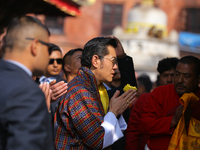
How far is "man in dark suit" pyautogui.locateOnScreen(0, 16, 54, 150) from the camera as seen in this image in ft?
4.73

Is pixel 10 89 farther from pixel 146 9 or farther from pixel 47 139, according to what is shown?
pixel 146 9

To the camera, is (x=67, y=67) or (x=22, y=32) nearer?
(x=22, y=32)

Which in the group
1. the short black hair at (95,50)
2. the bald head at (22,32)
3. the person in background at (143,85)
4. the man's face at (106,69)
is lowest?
the person in background at (143,85)

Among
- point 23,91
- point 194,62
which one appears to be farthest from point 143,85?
point 23,91

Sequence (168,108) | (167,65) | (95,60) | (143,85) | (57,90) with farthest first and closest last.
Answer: (143,85)
(167,65)
(168,108)
(95,60)
(57,90)

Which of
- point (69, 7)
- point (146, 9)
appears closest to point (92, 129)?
point (69, 7)

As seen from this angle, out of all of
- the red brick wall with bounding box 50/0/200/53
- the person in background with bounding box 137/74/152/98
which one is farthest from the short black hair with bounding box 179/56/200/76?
the red brick wall with bounding box 50/0/200/53

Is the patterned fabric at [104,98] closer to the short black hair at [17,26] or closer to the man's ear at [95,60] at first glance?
the man's ear at [95,60]

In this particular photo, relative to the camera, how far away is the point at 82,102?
2188 mm

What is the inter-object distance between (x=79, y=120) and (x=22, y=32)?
30.3 inches

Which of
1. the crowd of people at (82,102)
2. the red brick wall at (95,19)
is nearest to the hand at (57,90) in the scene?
the crowd of people at (82,102)

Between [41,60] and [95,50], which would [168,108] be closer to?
[95,50]

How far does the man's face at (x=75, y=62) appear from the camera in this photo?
3.54 metres

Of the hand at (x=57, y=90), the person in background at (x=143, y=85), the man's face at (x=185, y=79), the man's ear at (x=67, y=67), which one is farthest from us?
the person in background at (x=143, y=85)
